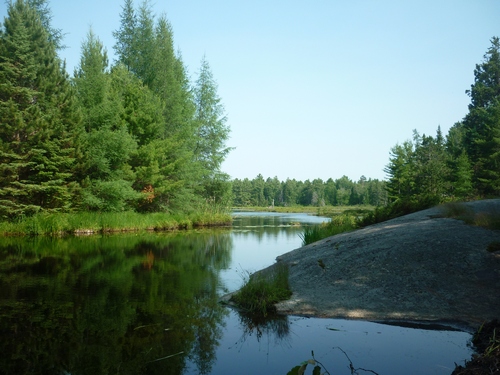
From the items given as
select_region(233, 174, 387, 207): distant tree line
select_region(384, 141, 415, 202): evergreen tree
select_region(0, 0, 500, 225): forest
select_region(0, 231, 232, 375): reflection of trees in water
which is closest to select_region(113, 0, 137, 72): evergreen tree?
select_region(0, 0, 500, 225): forest

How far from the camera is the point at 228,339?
652cm

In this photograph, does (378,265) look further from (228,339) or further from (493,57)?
(493,57)

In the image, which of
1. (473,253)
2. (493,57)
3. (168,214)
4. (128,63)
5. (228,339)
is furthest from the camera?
(493,57)

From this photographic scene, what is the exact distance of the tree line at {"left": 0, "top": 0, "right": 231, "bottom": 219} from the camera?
928 inches

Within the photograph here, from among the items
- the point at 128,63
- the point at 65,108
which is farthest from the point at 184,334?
the point at 128,63

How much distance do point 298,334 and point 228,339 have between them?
3.67ft

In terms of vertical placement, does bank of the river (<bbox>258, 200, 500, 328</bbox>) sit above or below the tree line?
below

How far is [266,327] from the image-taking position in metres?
7.07

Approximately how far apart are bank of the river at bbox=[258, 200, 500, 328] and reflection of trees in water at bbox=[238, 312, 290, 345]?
16.2 inches

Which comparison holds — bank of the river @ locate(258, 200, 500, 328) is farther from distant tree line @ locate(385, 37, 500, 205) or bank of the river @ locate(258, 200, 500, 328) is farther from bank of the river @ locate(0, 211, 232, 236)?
distant tree line @ locate(385, 37, 500, 205)

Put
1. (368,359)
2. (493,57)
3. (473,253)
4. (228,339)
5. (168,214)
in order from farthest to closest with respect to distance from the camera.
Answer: (493,57), (168,214), (473,253), (228,339), (368,359)

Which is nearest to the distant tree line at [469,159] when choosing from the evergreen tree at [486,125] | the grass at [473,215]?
the evergreen tree at [486,125]

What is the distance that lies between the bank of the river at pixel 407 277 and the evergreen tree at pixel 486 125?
3099cm

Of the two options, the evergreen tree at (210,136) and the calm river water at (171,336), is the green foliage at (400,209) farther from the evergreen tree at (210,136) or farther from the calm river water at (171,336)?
the evergreen tree at (210,136)
